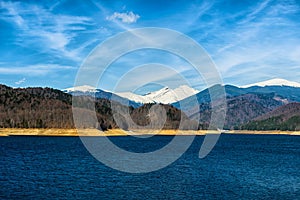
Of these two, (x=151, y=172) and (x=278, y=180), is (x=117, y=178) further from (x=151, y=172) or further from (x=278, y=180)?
(x=278, y=180)

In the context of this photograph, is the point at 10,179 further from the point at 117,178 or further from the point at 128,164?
the point at 128,164

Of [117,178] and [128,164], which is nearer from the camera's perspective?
[117,178]

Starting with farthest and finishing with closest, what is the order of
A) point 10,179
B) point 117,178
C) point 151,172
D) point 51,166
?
point 51,166, point 151,172, point 117,178, point 10,179

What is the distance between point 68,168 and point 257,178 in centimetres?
3915

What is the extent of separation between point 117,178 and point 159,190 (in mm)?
12437

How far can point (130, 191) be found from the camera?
55812 millimetres

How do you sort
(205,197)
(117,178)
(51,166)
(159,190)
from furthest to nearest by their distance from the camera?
(51,166)
(117,178)
(159,190)
(205,197)

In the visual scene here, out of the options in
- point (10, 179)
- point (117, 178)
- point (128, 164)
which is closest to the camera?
point (10, 179)

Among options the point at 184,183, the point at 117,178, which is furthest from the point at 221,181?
the point at 117,178

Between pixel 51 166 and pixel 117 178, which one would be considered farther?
pixel 51 166

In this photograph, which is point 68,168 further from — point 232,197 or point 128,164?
point 232,197

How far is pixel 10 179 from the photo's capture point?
63219mm

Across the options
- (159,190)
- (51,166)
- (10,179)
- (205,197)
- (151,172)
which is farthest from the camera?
(51,166)

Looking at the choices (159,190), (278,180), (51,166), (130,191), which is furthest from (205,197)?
(51,166)
